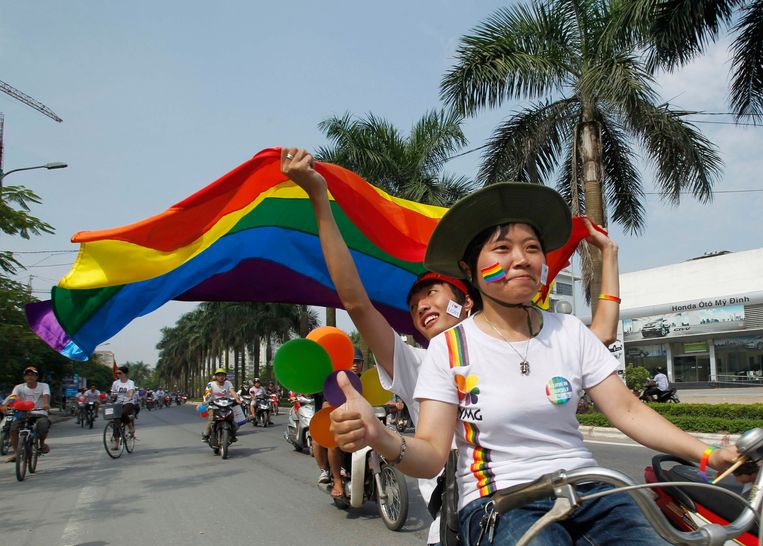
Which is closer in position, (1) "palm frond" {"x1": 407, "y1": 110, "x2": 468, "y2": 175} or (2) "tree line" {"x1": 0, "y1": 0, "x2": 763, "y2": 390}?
(2) "tree line" {"x1": 0, "y1": 0, "x2": 763, "y2": 390}

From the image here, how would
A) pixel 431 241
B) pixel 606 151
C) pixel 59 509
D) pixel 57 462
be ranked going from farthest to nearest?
pixel 606 151, pixel 57 462, pixel 59 509, pixel 431 241

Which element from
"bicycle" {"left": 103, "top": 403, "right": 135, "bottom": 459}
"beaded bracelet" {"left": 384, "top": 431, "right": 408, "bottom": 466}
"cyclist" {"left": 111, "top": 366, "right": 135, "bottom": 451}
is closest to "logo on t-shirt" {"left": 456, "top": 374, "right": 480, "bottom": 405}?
"beaded bracelet" {"left": 384, "top": 431, "right": 408, "bottom": 466}

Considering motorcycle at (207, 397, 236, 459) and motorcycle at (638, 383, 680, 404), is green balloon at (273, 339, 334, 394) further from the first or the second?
motorcycle at (638, 383, 680, 404)

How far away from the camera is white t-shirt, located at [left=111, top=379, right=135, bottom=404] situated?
13398mm

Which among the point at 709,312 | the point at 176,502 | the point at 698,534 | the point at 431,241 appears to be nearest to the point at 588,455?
the point at 698,534

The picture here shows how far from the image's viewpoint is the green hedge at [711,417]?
1249 cm

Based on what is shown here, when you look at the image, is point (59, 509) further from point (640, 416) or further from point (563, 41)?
point (563, 41)

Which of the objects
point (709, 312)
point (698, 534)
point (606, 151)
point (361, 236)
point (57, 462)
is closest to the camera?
point (698, 534)

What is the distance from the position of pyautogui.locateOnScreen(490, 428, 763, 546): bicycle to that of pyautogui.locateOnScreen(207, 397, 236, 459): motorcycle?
11255mm

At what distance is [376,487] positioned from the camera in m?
6.69

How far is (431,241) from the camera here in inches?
91.8

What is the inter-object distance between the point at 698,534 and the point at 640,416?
0.61m

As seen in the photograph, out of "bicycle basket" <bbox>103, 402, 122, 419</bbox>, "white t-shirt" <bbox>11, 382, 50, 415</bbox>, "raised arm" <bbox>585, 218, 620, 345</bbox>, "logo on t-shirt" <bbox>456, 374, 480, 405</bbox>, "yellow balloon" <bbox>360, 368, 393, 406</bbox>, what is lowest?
"bicycle basket" <bbox>103, 402, 122, 419</bbox>

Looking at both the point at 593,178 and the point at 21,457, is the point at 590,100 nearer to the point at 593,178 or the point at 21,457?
the point at 593,178
